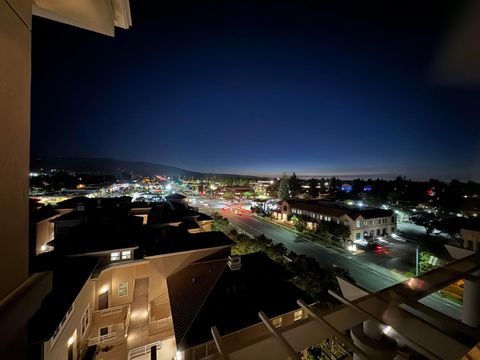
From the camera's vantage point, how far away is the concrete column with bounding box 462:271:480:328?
1.33m

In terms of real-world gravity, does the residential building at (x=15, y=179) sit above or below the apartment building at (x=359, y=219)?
above

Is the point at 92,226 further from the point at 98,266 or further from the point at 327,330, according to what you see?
the point at 327,330

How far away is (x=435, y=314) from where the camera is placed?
42.1 inches

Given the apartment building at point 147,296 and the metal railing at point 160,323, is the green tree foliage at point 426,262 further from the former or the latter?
the metal railing at point 160,323

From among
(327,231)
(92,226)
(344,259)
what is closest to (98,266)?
(92,226)

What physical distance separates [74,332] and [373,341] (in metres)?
7.22

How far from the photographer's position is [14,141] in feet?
2.59

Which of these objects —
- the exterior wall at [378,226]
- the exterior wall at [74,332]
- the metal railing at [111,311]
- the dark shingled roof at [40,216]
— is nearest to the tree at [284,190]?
the exterior wall at [378,226]

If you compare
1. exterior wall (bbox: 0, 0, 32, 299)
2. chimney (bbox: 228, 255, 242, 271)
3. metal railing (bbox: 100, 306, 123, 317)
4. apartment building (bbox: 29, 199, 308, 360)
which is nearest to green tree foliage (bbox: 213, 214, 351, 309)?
apartment building (bbox: 29, 199, 308, 360)

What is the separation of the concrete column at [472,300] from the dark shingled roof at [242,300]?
5.04 meters

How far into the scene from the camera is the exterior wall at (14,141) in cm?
72

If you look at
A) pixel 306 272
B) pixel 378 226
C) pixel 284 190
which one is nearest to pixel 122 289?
pixel 306 272

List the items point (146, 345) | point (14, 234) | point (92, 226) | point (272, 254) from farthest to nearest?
point (272, 254)
point (92, 226)
point (146, 345)
point (14, 234)

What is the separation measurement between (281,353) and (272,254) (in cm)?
1107
